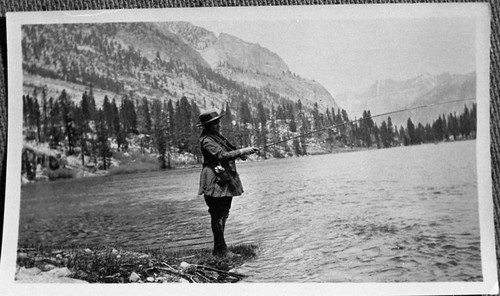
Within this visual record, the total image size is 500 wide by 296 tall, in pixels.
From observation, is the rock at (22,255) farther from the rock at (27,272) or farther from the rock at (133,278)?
the rock at (133,278)

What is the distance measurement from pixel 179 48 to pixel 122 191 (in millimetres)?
617

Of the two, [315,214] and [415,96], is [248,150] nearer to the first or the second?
[315,214]

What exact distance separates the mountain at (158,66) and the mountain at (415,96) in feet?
0.37

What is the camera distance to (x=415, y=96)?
1.90m

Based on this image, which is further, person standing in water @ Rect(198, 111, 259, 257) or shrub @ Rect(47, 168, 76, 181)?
shrub @ Rect(47, 168, 76, 181)

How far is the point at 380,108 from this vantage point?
197 cm

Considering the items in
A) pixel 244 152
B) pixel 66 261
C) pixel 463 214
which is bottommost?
pixel 66 261

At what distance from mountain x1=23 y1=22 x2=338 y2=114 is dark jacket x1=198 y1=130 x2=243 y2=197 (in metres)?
0.18

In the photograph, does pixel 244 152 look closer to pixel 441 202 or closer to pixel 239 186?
pixel 239 186

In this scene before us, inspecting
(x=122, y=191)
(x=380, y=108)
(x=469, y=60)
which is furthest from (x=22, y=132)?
(x=469, y=60)

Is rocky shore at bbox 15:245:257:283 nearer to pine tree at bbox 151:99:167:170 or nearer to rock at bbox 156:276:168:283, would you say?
rock at bbox 156:276:168:283

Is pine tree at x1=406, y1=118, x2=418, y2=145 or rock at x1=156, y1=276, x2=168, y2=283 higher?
pine tree at x1=406, y1=118, x2=418, y2=145

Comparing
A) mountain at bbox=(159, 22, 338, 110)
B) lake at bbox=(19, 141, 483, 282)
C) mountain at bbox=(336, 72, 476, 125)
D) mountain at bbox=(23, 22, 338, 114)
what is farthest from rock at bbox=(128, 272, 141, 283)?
mountain at bbox=(336, 72, 476, 125)

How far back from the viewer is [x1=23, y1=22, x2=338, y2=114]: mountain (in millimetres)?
1926
